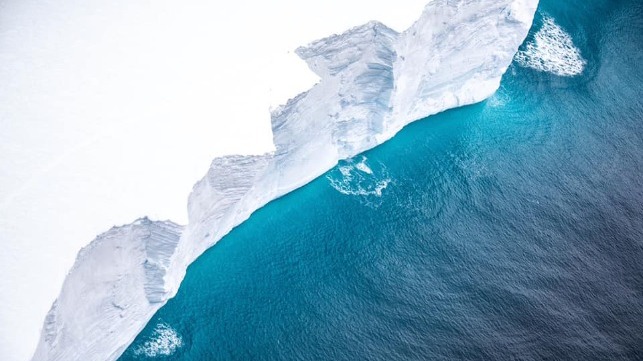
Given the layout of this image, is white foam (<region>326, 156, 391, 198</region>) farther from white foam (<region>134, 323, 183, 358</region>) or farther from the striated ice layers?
white foam (<region>134, 323, 183, 358</region>)

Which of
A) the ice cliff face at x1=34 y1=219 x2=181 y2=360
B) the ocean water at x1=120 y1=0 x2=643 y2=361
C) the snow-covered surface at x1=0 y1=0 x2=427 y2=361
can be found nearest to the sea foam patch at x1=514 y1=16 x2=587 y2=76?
the ocean water at x1=120 y1=0 x2=643 y2=361

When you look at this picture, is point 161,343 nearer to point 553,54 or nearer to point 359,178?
point 359,178

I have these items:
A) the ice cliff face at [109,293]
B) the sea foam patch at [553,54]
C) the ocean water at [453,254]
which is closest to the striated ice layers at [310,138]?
the ice cliff face at [109,293]

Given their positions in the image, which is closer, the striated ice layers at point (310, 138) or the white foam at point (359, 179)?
the striated ice layers at point (310, 138)

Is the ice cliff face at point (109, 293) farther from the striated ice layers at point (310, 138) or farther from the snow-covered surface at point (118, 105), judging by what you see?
the snow-covered surface at point (118, 105)

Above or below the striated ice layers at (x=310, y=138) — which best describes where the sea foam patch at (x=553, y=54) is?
below

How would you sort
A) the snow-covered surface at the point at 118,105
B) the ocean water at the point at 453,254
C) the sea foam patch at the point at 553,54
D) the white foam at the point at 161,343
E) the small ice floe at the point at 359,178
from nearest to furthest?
the snow-covered surface at the point at 118,105 → the white foam at the point at 161,343 → the ocean water at the point at 453,254 → the small ice floe at the point at 359,178 → the sea foam patch at the point at 553,54
